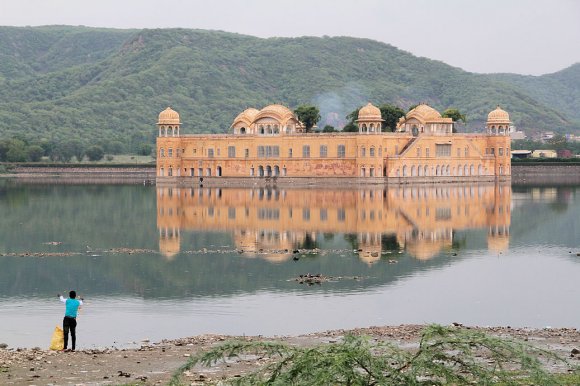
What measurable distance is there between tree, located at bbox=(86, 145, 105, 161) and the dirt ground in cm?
9381

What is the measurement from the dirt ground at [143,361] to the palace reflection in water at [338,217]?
45.2ft

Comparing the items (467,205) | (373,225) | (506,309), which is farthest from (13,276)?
(467,205)

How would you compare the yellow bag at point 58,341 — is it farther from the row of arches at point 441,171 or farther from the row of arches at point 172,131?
the row of arches at point 172,131

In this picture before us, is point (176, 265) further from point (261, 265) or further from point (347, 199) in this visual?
point (347, 199)

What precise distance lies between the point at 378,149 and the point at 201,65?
99280 millimetres

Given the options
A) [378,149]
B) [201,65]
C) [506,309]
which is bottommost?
[506,309]

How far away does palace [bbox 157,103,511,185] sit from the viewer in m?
78.9

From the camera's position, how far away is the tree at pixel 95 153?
11050 centimetres

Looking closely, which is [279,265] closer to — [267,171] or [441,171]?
[267,171]

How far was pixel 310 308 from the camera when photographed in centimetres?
2267

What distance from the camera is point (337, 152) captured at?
7994cm

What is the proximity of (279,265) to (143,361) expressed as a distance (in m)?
14.8

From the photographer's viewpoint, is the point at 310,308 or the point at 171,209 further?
the point at 171,209

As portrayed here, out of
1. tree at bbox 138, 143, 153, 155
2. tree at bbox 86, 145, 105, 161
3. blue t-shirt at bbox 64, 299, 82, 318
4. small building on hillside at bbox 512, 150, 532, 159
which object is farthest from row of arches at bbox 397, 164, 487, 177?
blue t-shirt at bbox 64, 299, 82, 318
